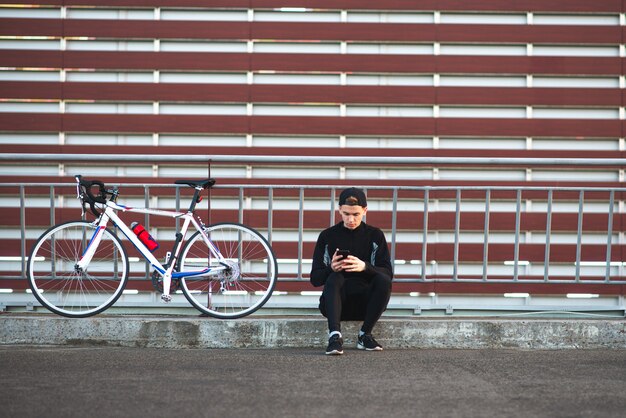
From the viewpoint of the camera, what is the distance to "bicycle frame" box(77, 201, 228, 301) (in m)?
6.04

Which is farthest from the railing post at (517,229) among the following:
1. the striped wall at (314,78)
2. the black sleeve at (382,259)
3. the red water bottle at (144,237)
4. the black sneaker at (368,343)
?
the striped wall at (314,78)

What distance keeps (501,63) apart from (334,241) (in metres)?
6.00

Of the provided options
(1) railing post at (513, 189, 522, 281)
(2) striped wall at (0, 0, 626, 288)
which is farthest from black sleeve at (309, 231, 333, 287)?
(2) striped wall at (0, 0, 626, 288)

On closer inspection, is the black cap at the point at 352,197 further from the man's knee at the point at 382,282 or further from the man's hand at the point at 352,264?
the man's knee at the point at 382,282

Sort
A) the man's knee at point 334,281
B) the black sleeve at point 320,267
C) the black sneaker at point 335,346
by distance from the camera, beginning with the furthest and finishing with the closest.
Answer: the black sleeve at point 320,267, the man's knee at point 334,281, the black sneaker at point 335,346

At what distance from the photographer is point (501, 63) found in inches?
431

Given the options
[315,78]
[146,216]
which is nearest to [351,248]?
[146,216]

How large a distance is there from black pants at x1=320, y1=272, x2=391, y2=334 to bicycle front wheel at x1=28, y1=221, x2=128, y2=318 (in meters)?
1.56

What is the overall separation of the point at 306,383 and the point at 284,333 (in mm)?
1603

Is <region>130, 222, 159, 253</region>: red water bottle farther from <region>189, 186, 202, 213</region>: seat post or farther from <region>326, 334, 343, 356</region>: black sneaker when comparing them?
<region>326, 334, 343, 356</region>: black sneaker

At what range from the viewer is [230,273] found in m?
6.09

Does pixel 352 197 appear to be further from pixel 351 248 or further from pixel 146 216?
pixel 146 216

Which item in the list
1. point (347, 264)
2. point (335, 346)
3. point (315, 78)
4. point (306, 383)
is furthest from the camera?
point (315, 78)

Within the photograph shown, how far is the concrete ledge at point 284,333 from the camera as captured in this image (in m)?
6.04
